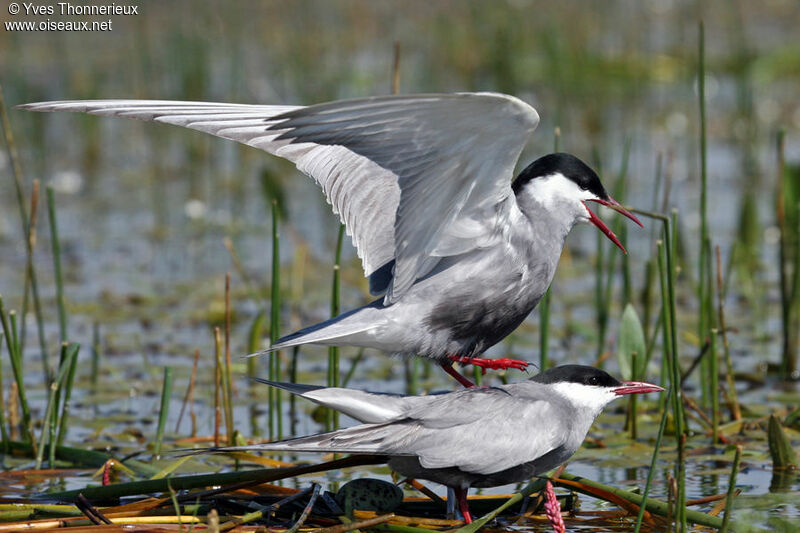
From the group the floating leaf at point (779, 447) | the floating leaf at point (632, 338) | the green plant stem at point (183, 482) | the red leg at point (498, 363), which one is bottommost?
the floating leaf at point (779, 447)

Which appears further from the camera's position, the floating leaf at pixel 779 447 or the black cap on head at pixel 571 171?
the floating leaf at pixel 779 447

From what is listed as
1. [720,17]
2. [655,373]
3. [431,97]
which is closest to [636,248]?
[655,373]

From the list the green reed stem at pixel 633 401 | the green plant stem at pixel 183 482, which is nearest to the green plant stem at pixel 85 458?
the green plant stem at pixel 183 482

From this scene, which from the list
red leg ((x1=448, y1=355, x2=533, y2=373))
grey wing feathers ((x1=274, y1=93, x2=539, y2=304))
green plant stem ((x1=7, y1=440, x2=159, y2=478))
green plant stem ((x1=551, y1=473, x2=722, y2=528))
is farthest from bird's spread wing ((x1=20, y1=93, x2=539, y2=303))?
green plant stem ((x1=7, y1=440, x2=159, y2=478))

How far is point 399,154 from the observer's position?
378 cm

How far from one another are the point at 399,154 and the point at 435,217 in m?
0.25

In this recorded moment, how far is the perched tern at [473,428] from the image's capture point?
376 centimetres

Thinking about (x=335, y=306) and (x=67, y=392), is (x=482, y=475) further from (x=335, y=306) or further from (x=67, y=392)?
(x=67, y=392)

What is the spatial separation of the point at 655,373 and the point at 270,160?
4.61 meters

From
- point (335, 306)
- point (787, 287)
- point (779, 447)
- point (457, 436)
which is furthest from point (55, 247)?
point (787, 287)

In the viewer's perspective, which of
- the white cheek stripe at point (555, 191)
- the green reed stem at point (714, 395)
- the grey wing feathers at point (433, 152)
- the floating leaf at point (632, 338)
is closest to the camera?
the grey wing feathers at point (433, 152)

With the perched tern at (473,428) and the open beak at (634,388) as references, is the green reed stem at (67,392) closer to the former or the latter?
the perched tern at (473,428)

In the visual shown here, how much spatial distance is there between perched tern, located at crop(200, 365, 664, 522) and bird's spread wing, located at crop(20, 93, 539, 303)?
15.4 inches

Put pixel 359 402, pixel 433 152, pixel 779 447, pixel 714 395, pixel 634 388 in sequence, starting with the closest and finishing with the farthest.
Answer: pixel 433 152 → pixel 359 402 → pixel 634 388 → pixel 779 447 → pixel 714 395
